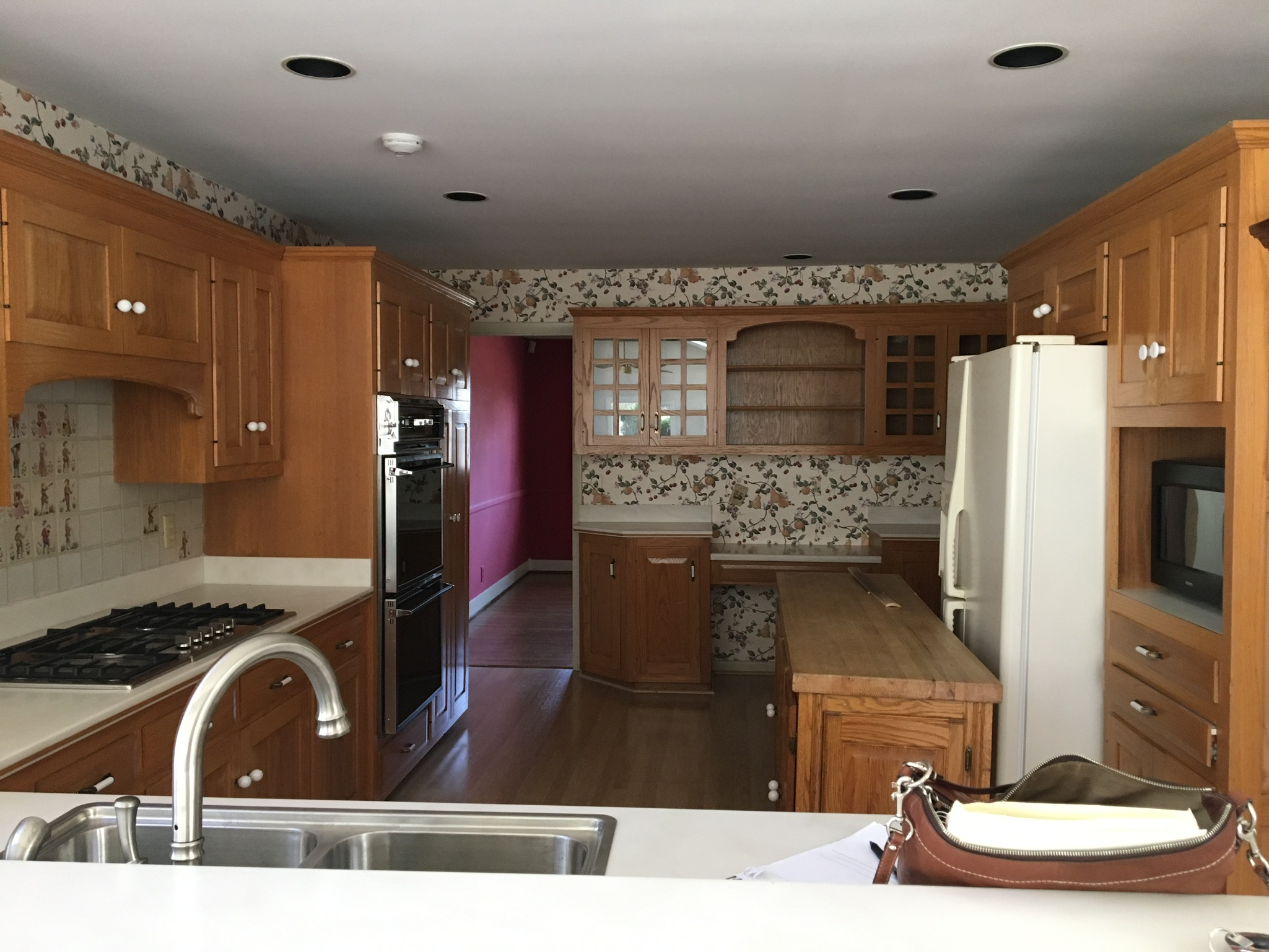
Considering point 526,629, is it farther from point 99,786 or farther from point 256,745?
point 99,786

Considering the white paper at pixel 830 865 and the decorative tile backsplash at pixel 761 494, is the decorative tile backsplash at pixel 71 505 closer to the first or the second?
the white paper at pixel 830 865

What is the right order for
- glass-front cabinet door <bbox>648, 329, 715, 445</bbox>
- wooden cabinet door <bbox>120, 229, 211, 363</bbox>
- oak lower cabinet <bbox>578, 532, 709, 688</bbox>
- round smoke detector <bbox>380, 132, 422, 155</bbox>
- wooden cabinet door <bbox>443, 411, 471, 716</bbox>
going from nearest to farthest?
wooden cabinet door <bbox>120, 229, 211, 363</bbox>, round smoke detector <bbox>380, 132, 422, 155</bbox>, wooden cabinet door <bbox>443, 411, 471, 716</bbox>, oak lower cabinet <bbox>578, 532, 709, 688</bbox>, glass-front cabinet door <bbox>648, 329, 715, 445</bbox>

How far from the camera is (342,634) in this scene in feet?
12.0

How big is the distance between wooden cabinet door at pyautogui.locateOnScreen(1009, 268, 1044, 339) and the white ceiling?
1.26 feet

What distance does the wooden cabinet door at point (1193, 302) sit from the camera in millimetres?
2385

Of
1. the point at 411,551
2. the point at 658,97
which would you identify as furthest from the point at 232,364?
the point at 658,97

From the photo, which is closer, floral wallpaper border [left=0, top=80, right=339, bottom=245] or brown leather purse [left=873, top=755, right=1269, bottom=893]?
brown leather purse [left=873, top=755, right=1269, bottom=893]

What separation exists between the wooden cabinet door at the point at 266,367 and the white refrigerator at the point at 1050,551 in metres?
2.57

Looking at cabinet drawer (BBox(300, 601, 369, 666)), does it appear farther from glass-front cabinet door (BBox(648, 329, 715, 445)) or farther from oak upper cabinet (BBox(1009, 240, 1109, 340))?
oak upper cabinet (BBox(1009, 240, 1109, 340))

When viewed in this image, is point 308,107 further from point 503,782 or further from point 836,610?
point 503,782

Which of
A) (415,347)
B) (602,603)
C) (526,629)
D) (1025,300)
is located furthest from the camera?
(526,629)

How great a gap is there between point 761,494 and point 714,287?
1.30 m

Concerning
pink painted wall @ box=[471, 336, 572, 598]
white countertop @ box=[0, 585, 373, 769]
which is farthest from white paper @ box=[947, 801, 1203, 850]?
pink painted wall @ box=[471, 336, 572, 598]

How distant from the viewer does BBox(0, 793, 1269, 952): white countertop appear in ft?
3.06
